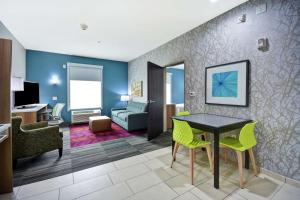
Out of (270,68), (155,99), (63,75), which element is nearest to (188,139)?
(270,68)

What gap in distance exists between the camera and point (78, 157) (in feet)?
9.02

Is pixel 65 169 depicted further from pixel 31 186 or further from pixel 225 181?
pixel 225 181

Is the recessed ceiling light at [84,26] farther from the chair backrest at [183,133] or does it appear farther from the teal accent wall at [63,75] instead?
the chair backrest at [183,133]

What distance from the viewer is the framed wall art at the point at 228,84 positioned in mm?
2324

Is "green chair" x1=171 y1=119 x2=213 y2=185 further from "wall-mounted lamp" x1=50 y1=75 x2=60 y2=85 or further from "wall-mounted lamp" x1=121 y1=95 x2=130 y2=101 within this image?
"wall-mounted lamp" x1=50 y1=75 x2=60 y2=85

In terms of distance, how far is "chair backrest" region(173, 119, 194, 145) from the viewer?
203 cm

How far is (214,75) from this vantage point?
277 centimetres

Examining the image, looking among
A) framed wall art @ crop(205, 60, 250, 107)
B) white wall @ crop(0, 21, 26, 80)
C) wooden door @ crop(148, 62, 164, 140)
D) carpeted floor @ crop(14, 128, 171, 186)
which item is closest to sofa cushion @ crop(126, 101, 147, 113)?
wooden door @ crop(148, 62, 164, 140)

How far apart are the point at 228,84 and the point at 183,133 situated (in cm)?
127

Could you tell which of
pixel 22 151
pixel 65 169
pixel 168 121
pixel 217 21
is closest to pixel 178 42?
pixel 217 21

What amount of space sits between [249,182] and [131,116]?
3180 millimetres

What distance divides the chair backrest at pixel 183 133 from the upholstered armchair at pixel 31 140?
86.0 inches

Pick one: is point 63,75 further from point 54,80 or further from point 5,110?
point 5,110

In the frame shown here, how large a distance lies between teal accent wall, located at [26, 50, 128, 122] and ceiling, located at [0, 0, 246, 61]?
0.81 m
